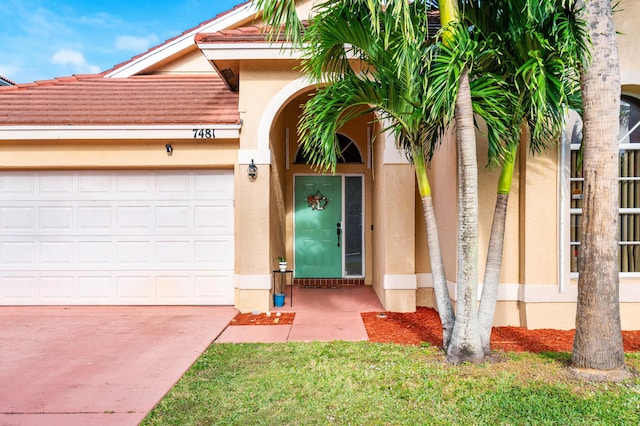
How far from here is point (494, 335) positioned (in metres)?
6.05

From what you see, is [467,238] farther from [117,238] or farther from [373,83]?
[117,238]

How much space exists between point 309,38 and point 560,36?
2.55 m

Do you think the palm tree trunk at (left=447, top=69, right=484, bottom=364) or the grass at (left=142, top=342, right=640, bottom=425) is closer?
the grass at (left=142, top=342, right=640, bottom=425)

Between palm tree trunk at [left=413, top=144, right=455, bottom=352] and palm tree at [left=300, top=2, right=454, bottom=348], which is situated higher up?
palm tree at [left=300, top=2, right=454, bottom=348]

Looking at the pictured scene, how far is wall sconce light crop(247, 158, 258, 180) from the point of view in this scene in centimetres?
733

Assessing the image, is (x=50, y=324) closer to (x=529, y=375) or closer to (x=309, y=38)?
(x=309, y=38)

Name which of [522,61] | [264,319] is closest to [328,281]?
[264,319]

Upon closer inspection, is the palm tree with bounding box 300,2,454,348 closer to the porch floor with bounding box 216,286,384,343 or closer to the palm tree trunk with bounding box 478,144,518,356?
the palm tree trunk with bounding box 478,144,518,356

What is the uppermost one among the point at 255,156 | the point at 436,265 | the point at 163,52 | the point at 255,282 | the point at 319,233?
the point at 163,52

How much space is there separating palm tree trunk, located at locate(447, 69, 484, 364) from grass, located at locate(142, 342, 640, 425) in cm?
22

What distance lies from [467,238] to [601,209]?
1288mm

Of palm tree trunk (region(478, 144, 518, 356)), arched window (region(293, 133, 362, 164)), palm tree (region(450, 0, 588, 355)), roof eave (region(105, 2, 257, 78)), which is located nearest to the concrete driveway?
palm tree trunk (region(478, 144, 518, 356))

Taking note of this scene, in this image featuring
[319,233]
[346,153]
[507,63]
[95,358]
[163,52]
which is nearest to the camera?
[507,63]

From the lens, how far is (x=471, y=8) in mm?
4750
